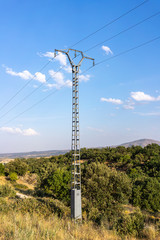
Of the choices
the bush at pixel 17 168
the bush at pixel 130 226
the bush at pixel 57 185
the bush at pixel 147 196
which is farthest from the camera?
the bush at pixel 17 168

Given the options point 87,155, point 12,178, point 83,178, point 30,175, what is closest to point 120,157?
point 87,155

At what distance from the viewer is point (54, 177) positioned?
1626 inches

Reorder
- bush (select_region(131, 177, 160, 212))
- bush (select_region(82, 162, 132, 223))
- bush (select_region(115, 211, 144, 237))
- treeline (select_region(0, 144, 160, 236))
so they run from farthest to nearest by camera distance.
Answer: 1. bush (select_region(131, 177, 160, 212))
2. bush (select_region(82, 162, 132, 223))
3. treeline (select_region(0, 144, 160, 236))
4. bush (select_region(115, 211, 144, 237))

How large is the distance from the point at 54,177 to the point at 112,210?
16.9 m

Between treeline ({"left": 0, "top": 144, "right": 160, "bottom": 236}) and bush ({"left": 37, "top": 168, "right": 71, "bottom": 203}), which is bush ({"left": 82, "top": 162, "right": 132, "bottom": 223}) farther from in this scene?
bush ({"left": 37, "top": 168, "right": 71, "bottom": 203})

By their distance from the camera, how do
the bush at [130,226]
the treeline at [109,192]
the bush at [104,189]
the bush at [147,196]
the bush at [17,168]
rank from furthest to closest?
1. the bush at [17,168]
2. the bush at [147,196]
3. the bush at [104,189]
4. the treeline at [109,192]
5. the bush at [130,226]

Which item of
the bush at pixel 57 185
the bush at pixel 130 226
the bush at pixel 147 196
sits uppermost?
the bush at pixel 130 226

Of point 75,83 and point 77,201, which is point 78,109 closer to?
point 75,83

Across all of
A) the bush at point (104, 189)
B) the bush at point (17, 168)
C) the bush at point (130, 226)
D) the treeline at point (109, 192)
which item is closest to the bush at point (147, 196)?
the treeline at point (109, 192)

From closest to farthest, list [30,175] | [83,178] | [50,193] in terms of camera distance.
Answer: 1. [83,178]
2. [50,193]
3. [30,175]

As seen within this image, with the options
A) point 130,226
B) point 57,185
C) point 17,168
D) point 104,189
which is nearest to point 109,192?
point 104,189

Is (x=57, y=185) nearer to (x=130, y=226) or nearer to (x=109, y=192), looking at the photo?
(x=109, y=192)

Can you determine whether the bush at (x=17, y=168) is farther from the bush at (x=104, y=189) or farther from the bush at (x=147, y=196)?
the bush at (x=104, y=189)

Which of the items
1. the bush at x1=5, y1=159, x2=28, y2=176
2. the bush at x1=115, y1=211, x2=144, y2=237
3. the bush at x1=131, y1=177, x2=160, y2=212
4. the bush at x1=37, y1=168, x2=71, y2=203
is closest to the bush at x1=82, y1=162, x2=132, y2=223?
the bush at x1=37, y1=168, x2=71, y2=203
